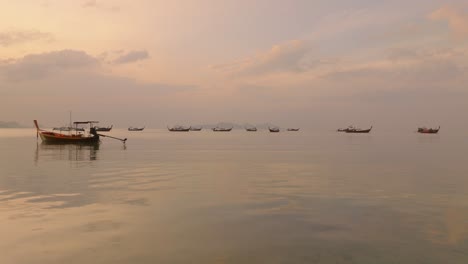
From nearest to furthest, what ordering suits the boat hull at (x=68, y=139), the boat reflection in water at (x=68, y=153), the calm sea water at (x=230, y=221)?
the calm sea water at (x=230, y=221) < the boat reflection in water at (x=68, y=153) < the boat hull at (x=68, y=139)

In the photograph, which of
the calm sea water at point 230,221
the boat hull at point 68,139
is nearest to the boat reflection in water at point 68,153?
the boat hull at point 68,139

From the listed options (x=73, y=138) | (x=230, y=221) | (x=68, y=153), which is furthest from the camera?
(x=73, y=138)

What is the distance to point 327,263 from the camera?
8.41m

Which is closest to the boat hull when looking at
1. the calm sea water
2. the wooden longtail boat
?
the wooden longtail boat

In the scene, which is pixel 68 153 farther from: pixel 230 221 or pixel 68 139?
→ pixel 230 221

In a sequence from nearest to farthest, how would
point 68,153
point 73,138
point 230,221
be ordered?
point 230,221 → point 68,153 → point 73,138

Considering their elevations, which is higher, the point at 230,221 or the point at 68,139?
the point at 68,139

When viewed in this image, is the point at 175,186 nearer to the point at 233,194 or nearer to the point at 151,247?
the point at 233,194

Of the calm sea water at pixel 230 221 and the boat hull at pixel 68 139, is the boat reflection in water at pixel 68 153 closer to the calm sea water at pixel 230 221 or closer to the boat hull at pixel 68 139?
the boat hull at pixel 68 139

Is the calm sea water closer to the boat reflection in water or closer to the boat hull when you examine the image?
the boat reflection in water

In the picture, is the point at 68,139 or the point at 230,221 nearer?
the point at 230,221

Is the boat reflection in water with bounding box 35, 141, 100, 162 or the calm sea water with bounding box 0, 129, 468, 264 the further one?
the boat reflection in water with bounding box 35, 141, 100, 162

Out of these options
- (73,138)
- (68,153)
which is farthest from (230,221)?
(73,138)

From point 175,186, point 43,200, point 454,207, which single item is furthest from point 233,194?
point 454,207
